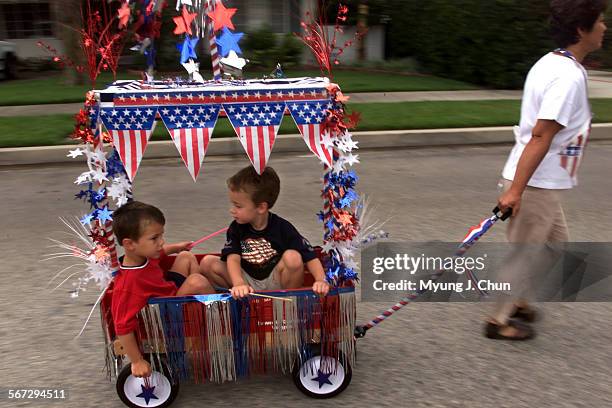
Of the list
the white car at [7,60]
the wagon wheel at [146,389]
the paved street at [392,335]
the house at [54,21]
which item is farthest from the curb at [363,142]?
the house at [54,21]

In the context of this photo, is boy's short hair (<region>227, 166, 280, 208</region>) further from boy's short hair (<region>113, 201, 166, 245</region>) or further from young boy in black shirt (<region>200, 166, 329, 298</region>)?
boy's short hair (<region>113, 201, 166, 245</region>)

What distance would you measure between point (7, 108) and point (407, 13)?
10798 millimetres

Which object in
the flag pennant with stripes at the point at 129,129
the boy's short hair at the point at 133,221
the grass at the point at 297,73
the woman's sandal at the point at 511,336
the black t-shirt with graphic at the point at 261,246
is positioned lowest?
the woman's sandal at the point at 511,336

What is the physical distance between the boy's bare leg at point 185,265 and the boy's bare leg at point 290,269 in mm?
517

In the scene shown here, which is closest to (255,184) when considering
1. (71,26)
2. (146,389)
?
(146,389)

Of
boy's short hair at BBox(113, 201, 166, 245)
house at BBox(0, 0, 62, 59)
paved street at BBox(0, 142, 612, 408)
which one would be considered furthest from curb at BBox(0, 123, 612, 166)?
house at BBox(0, 0, 62, 59)

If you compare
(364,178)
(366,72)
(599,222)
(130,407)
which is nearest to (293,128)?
(364,178)

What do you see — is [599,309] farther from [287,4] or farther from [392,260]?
[287,4]

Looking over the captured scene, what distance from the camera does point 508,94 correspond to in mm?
12891

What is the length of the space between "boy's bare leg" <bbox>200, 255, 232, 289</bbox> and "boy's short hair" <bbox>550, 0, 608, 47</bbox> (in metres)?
2.04

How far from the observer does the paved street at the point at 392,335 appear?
3.12 metres

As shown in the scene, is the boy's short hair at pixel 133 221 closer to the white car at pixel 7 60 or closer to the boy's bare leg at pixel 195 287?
the boy's bare leg at pixel 195 287

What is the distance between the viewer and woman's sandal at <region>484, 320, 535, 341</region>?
3625mm

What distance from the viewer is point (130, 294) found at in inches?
111
